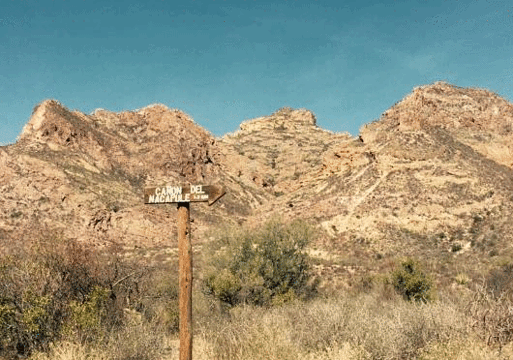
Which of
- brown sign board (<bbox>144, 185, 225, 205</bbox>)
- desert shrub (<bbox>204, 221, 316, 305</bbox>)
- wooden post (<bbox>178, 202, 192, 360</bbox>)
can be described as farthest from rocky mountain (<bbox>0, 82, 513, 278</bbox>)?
brown sign board (<bbox>144, 185, 225, 205</bbox>)

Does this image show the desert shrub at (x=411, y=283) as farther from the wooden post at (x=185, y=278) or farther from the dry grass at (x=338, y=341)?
the wooden post at (x=185, y=278)

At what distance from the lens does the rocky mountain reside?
34.3 m

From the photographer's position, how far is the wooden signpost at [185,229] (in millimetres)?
6312

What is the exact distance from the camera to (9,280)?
347 inches

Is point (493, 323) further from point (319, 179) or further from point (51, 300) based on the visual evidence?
point (319, 179)

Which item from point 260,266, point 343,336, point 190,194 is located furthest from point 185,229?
point 260,266

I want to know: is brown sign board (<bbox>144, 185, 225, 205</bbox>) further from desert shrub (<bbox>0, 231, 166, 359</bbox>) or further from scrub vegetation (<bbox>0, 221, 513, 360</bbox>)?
desert shrub (<bbox>0, 231, 166, 359</bbox>)

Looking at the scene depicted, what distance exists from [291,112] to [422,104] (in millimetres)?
47013

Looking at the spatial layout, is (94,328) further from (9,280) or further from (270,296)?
(270,296)

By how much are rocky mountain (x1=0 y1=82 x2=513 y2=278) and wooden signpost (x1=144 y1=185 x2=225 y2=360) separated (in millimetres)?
25484

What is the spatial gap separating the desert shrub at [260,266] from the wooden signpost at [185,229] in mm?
9347

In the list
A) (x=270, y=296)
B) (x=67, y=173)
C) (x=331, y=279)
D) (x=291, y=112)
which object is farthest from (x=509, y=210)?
(x=291, y=112)

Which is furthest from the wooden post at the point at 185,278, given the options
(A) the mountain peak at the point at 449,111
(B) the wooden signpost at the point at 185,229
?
(A) the mountain peak at the point at 449,111

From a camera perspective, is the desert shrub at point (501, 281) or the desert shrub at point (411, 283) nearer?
the desert shrub at point (501, 281)
